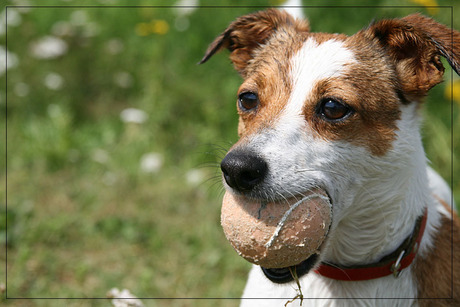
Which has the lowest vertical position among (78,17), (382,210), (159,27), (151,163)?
Result: (151,163)

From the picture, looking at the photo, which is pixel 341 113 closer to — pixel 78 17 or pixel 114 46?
pixel 114 46

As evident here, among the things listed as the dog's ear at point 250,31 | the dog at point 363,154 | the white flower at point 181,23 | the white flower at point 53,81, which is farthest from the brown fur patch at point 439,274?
the white flower at point 53,81

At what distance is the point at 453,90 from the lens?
5020 millimetres

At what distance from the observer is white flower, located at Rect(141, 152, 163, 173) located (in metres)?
5.21

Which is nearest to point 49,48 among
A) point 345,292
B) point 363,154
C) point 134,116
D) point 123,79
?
point 123,79

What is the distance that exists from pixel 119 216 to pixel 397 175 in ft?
9.30

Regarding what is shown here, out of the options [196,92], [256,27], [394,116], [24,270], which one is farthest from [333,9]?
[24,270]

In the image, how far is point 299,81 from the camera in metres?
2.54

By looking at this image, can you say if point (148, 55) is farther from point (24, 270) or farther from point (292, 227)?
point (292, 227)

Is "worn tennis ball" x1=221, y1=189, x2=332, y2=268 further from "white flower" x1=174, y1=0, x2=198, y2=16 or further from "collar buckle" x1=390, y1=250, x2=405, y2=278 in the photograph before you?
"white flower" x1=174, y1=0, x2=198, y2=16

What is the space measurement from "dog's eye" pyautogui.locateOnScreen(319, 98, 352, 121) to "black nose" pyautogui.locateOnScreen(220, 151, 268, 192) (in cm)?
45

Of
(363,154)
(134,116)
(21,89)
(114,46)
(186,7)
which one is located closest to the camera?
(363,154)

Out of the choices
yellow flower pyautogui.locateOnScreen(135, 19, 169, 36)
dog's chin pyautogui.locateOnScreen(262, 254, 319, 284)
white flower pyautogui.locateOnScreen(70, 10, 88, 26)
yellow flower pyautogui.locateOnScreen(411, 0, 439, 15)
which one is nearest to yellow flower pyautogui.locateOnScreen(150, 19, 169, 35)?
yellow flower pyautogui.locateOnScreen(135, 19, 169, 36)

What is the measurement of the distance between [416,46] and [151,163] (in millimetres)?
3131
